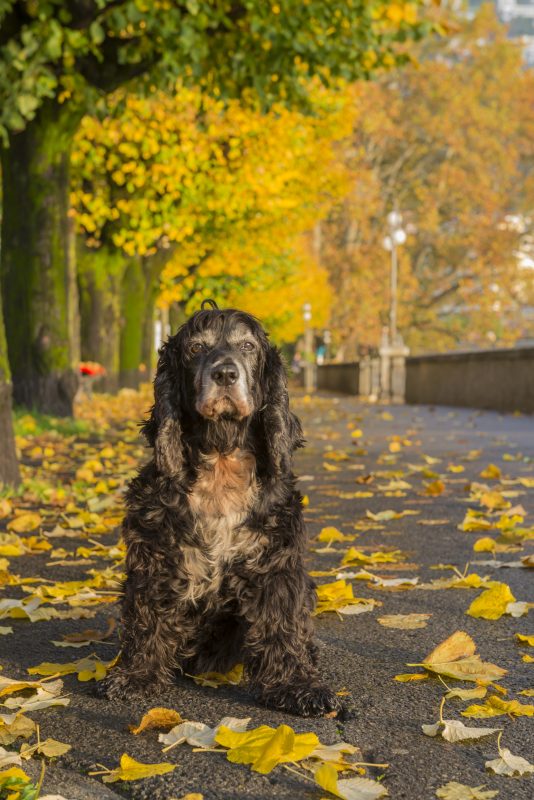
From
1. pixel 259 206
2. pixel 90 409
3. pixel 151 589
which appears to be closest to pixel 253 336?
pixel 151 589

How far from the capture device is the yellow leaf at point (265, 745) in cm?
311

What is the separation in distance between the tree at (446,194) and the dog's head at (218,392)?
138ft

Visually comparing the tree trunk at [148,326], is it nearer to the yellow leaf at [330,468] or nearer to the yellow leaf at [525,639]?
the yellow leaf at [330,468]

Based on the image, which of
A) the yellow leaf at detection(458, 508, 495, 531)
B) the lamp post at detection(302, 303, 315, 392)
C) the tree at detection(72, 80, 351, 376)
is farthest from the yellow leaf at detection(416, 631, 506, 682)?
the lamp post at detection(302, 303, 315, 392)

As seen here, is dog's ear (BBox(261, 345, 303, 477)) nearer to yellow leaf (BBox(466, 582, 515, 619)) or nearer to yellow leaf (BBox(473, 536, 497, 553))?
yellow leaf (BBox(466, 582, 515, 619))

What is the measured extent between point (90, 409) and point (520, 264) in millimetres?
30463

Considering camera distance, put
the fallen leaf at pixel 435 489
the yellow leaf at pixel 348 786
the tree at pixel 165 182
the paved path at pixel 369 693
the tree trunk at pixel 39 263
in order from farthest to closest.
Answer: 1. the tree at pixel 165 182
2. the tree trunk at pixel 39 263
3. the fallen leaf at pixel 435 489
4. the paved path at pixel 369 693
5. the yellow leaf at pixel 348 786

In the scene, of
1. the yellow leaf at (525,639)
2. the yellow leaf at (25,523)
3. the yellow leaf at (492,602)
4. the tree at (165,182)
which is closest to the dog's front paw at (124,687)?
the yellow leaf at (525,639)

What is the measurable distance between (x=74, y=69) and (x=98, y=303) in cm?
968

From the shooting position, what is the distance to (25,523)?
7.57 metres

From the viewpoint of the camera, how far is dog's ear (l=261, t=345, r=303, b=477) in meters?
3.97

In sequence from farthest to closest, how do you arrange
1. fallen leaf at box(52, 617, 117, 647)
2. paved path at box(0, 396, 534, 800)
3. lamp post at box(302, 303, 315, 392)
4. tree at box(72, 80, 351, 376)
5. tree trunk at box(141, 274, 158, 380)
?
lamp post at box(302, 303, 315, 392), tree trunk at box(141, 274, 158, 380), tree at box(72, 80, 351, 376), fallen leaf at box(52, 617, 117, 647), paved path at box(0, 396, 534, 800)

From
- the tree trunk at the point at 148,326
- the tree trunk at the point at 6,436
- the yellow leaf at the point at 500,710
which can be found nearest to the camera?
the yellow leaf at the point at 500,710

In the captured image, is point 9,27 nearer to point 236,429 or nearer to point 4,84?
point 4,84
